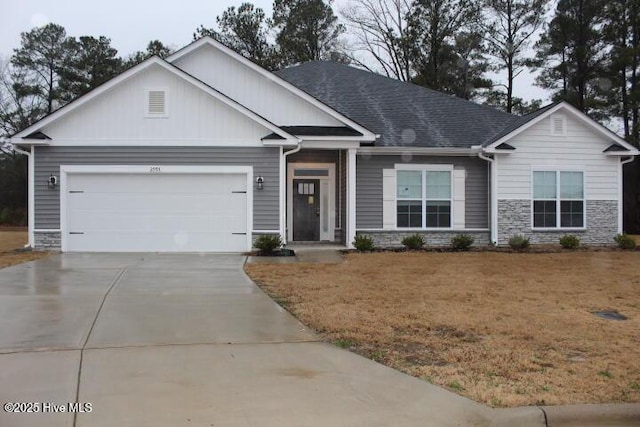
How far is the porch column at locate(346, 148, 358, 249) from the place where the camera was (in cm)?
1658

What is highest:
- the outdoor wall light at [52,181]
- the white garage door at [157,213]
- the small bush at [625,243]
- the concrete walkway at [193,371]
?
the outdoor wall light at [52,181]

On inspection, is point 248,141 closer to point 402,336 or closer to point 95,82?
point 402,336

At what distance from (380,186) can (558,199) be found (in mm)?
5598

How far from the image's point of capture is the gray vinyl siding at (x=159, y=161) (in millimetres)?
15547

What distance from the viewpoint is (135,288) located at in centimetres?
987

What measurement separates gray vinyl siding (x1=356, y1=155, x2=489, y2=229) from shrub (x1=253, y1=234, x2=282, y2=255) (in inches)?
125

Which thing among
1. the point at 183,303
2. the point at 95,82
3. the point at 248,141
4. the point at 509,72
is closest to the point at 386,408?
the point at 183,303

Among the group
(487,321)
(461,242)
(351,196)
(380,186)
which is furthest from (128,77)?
(487,321)

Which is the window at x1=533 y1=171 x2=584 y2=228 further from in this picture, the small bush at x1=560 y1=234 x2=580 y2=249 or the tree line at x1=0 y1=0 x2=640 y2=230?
the tree line at x1=0 y1=0 x2=640 y2=230

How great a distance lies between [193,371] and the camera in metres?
5.40

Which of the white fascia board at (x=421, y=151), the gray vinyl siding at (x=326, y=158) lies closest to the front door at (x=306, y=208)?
the gray vinyl siding at (x=326, y=158)

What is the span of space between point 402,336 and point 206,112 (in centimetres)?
1055

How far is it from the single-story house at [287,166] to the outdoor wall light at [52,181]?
8 cm

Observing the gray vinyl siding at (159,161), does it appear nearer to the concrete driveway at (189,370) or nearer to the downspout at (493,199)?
the downspout at (493,199)
